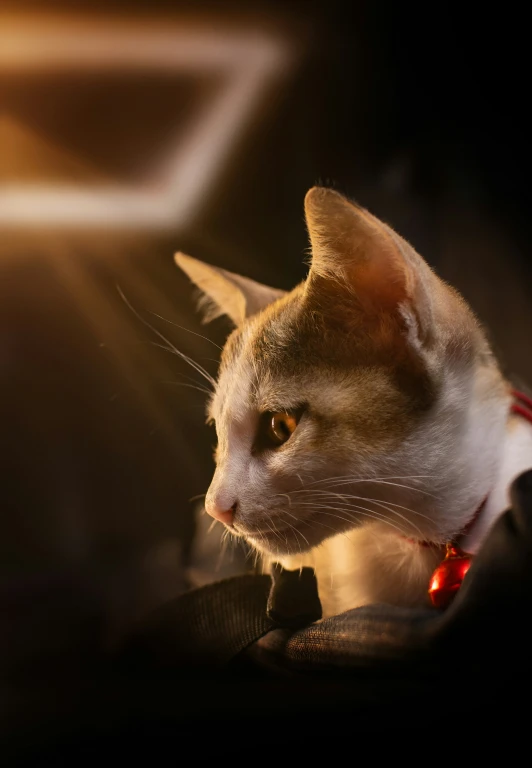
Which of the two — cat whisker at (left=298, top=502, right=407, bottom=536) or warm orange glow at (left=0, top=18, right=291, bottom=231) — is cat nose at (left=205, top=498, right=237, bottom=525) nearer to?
cat whisker at (left=298, top=502, right=407, bottom=536)

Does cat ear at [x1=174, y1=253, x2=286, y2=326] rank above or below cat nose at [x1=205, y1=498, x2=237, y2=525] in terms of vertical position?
above

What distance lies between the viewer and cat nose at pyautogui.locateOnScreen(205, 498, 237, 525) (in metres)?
0.58

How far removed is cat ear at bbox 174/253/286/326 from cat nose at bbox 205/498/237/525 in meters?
0.26

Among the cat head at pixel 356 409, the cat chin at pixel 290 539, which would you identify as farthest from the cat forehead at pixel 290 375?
the cat chin at pixel 290 539

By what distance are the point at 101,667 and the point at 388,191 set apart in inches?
24.7

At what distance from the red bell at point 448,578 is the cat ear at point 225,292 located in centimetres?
36

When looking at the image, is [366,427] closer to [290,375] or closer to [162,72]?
[290,375]

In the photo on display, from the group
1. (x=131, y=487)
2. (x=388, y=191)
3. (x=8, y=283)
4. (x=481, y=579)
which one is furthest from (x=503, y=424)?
(x=8, y=283)

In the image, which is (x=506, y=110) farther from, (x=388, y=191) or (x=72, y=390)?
(x=72, y=390)

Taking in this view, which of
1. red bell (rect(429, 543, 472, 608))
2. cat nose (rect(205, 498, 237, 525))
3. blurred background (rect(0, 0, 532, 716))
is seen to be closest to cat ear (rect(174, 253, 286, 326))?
blurred background (rect(0, 0, 532, 716))

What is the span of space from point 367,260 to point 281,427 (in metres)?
0.18

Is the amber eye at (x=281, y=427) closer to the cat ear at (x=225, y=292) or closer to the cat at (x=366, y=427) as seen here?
the cat at (x=366, y=427)

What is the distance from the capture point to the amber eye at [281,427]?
1.94ft

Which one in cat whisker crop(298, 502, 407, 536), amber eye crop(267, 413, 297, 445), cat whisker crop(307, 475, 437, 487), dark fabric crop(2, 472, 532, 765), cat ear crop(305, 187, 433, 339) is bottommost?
dark fabric crop(2, 472, 532, 765)
